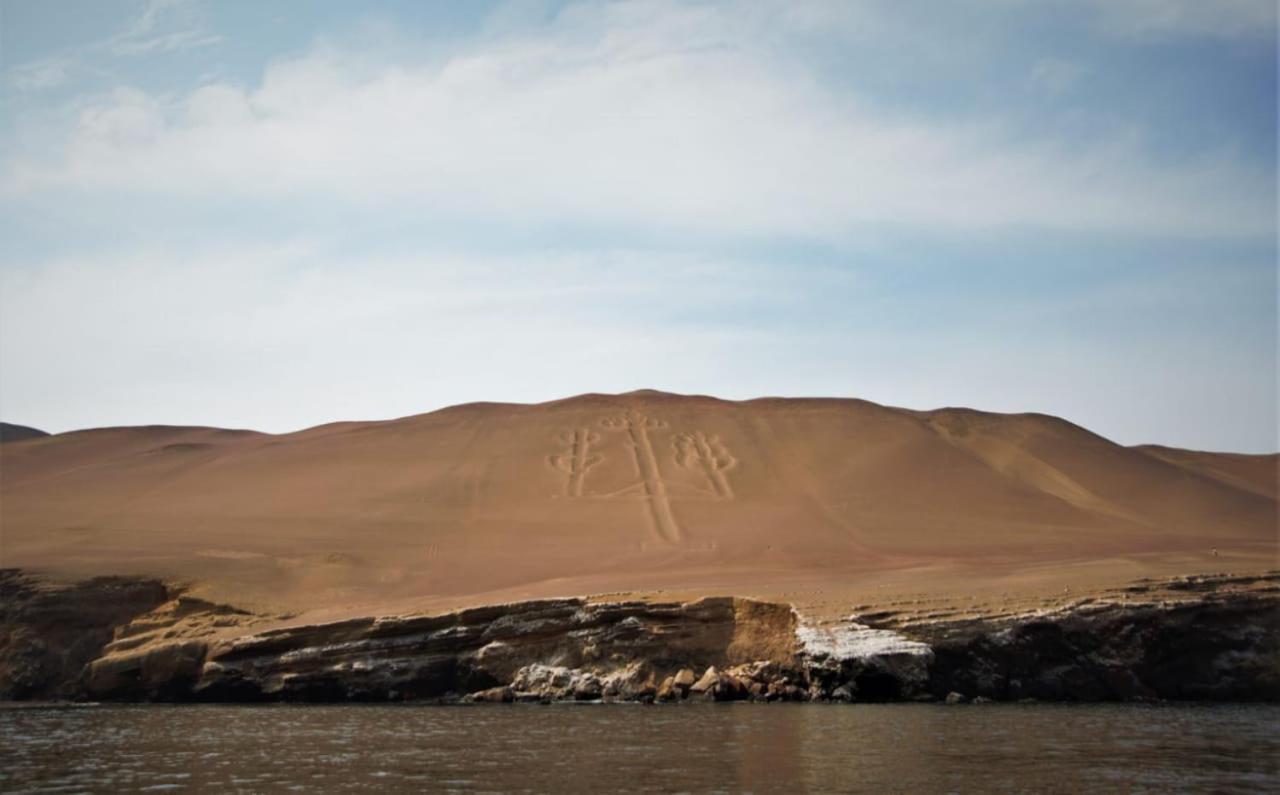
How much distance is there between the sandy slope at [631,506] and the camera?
120 ft

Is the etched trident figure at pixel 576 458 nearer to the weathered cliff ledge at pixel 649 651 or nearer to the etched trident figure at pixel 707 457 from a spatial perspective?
the etched trident figure at pixel 707 457

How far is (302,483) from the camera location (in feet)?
171

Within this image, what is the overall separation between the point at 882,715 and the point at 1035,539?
775 inches

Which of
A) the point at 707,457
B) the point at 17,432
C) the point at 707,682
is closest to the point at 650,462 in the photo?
the point at 707,457

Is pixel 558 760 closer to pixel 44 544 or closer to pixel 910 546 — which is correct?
pixel 910 546

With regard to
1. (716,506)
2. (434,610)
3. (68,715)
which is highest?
(716,506)

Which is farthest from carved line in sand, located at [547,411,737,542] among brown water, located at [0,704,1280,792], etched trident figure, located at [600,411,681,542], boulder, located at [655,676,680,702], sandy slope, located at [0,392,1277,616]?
brown water, located at [0,704,1280,792]

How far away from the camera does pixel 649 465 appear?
178 ft

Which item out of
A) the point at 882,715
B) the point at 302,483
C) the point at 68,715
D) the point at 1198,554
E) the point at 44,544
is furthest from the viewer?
the point at 302,483

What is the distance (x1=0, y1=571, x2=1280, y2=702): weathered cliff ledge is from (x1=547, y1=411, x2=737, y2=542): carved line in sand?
12967 mm

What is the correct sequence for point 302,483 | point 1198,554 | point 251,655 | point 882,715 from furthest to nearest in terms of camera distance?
point 302,483
point 1198,554
point 251,655
point 882,715

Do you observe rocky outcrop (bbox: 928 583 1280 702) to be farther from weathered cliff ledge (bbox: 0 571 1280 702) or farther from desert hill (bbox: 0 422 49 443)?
desert hill (bbox: 0 422 49 443)

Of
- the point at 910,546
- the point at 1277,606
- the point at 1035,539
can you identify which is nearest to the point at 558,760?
the point at 1277,606

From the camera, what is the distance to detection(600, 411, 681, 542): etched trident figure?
45.3 metres
